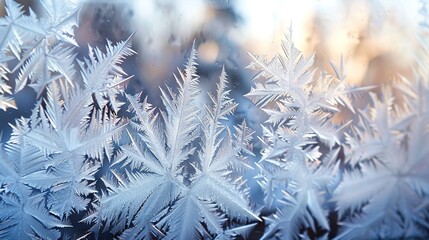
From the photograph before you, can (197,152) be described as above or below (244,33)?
below

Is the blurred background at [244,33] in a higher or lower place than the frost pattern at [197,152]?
higher

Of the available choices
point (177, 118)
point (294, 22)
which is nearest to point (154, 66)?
point (177, 118)

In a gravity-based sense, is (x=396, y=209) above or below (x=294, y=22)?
below

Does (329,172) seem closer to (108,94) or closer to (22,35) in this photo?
(108,94)

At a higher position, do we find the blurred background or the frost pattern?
the blurred background

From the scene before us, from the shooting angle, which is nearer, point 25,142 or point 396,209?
point 396,209

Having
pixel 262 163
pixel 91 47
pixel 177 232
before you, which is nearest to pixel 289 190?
pixel 262 163

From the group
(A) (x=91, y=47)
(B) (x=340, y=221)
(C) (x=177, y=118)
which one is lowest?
(B) (x=340, y=221)
